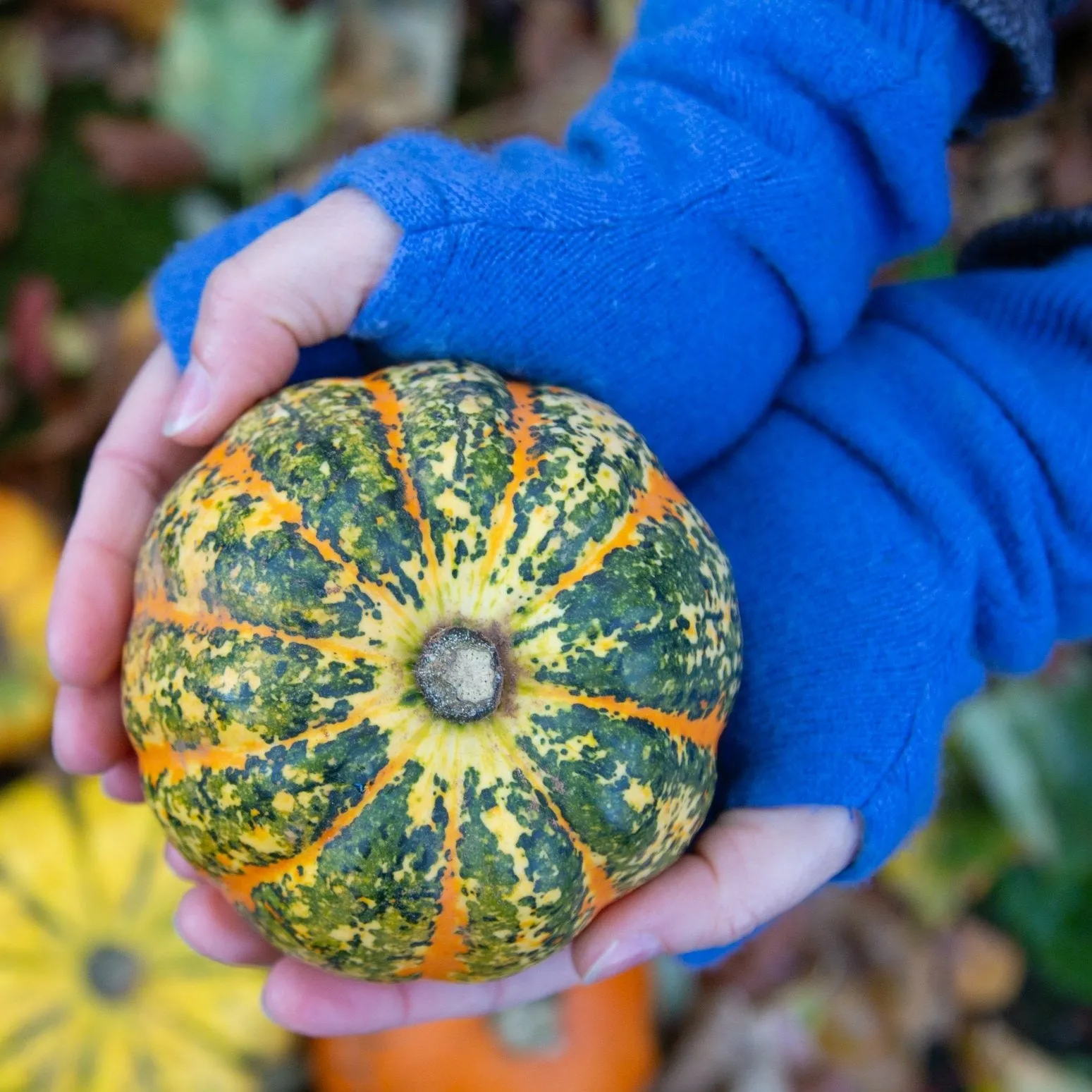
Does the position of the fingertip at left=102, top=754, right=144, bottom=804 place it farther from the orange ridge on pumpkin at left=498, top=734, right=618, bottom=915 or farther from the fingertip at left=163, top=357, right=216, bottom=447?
the orange ridge on pumpkin at left=498, top=734, right=618, bottom=915

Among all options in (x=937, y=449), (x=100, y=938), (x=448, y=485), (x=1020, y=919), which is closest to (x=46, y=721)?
(x=100, y=938)

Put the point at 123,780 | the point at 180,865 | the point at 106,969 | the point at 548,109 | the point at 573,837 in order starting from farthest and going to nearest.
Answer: the point at 548,109, the point at 106,969, the point at 123,780, the point at 180,865, the point at 573,837

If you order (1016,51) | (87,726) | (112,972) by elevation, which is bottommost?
(112,972)

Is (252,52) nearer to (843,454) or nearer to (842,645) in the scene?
(843,454)

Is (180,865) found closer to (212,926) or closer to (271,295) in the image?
(212,926)

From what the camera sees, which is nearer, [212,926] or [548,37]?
[212,926]

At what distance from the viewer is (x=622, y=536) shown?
1.72 meters

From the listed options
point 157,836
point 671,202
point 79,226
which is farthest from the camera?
point 79,226

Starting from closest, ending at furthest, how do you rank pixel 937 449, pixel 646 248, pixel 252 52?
pixel 646 248 < pixel 937 449 < pixel 252 52

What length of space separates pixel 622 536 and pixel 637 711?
0.92 ft

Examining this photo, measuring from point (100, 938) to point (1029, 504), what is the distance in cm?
268

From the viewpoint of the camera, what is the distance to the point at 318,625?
1.60 meters

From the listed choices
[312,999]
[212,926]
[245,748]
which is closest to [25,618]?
[212,926]

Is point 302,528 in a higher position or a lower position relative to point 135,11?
lower
